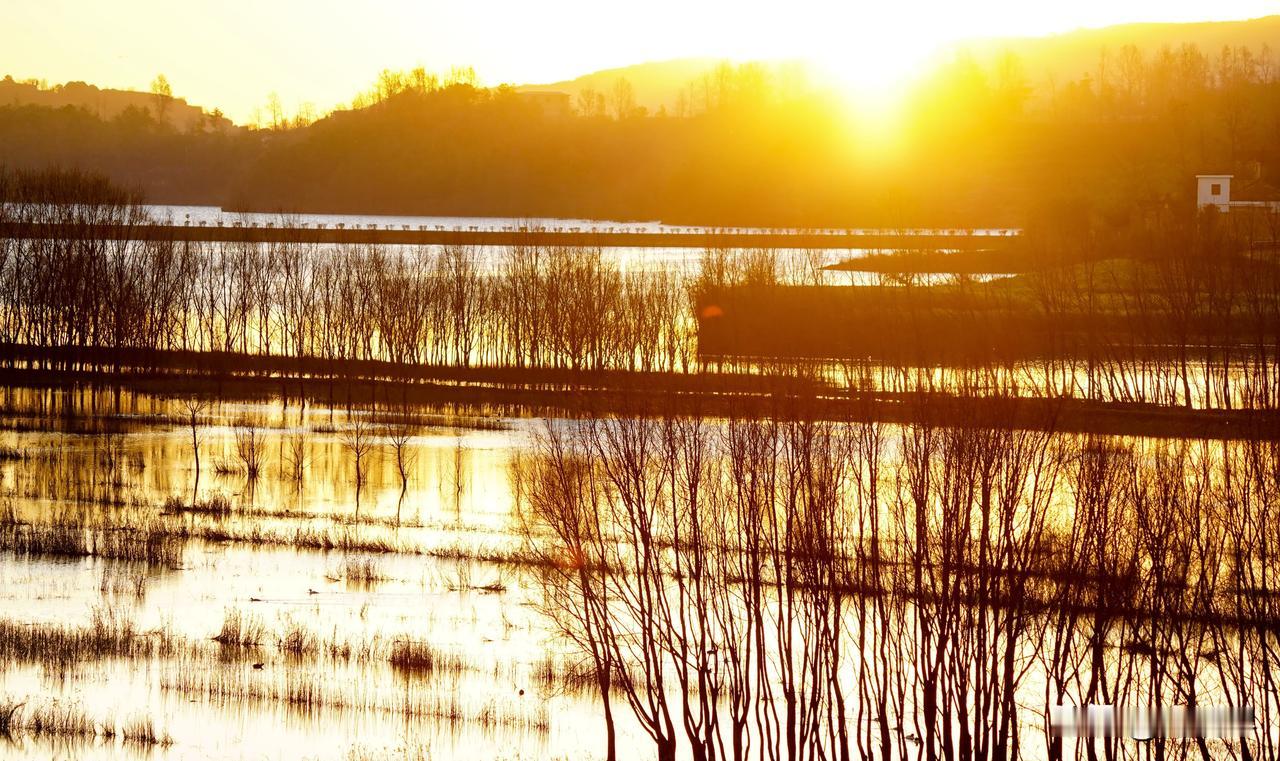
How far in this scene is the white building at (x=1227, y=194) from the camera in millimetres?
95000

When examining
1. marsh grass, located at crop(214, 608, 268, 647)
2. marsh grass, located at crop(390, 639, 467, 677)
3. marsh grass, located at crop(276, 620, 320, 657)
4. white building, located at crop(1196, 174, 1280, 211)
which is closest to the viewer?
marsh grass, located at crop(390, 639, 467, 677)

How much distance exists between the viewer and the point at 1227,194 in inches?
3816

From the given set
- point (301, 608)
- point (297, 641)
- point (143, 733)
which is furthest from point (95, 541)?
point (143, 733)

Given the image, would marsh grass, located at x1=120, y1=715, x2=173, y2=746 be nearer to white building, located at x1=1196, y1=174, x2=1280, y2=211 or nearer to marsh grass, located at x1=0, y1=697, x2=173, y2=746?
marsh grass, located at x1=0, y1=697, x2=173, y2=746

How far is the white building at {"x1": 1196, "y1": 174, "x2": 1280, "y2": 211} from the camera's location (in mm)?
95000

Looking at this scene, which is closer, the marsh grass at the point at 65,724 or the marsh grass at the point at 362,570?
the marsh grass at the point at 65,724

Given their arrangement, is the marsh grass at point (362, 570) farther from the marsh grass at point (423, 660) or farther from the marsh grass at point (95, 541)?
the marsh grass at point (423, 660)

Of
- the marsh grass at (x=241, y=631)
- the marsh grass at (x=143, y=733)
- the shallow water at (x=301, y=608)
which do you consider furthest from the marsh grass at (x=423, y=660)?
the marsh grass at (x=143, y=733)

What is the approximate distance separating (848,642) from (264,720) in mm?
10685

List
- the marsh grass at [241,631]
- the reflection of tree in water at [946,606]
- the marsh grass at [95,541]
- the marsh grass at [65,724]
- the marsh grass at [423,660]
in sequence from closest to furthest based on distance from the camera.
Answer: the reflection of tree in water at [946,606], the marsh grass at [65,724], the marsh grass at [423,660], the marsh grass at [241,631], the marsh grass at [95,541]

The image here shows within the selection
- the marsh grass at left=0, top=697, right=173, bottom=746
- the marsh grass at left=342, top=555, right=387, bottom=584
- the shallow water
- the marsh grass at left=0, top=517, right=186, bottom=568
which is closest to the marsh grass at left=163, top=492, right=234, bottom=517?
the shallow water

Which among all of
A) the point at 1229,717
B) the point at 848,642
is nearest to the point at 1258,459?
the point at 1229,717

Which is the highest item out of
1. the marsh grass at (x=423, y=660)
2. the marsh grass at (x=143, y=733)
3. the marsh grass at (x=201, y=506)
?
the marsh grass at (x=201, y=506)

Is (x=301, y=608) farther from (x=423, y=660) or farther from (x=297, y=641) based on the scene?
(x=423, y=660)
